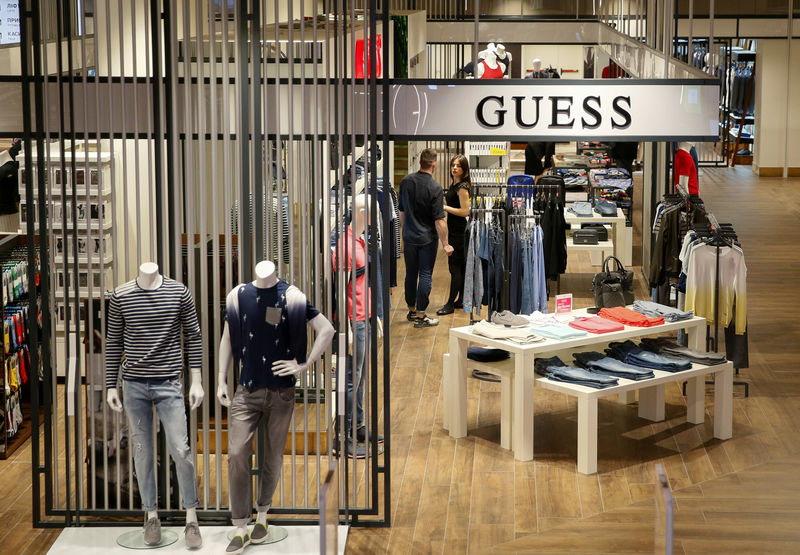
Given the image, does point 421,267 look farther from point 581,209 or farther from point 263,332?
point 263,332

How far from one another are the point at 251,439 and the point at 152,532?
692mm

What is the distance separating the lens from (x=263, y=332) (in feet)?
17.9

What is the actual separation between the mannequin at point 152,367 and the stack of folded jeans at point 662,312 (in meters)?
3.42

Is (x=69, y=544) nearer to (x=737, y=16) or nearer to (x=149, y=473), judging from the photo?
(x=149, y=473)

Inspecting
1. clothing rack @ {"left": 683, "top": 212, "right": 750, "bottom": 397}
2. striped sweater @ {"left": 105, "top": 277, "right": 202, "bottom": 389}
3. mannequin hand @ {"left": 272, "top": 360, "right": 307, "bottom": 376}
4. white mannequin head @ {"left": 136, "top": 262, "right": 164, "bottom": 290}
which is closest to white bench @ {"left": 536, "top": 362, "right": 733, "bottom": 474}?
clothing rack @ {"left": 683, "top": 212, "right": 750, "bottom": 397}

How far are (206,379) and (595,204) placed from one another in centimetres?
775

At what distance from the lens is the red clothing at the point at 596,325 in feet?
24.3

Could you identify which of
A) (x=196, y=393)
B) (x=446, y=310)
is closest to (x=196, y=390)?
(x=196, y=393)

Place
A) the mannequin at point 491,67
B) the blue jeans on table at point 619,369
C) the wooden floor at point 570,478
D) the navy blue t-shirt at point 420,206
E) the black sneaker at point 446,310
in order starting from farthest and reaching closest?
the mannequin at point 491,67
the black sneaker at point 446,310
the navy blue t-shirt at point 420,206
the blue jeans on table at point 619,369
the wooden floor at point 570,478

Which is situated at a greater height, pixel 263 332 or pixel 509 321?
pixel 263 332

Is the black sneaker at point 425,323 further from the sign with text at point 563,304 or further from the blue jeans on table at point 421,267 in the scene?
the sign with text at point 563,304

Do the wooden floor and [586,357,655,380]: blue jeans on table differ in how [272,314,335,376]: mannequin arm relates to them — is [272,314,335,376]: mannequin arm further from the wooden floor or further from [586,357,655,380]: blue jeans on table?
[586,357,655,380]: blue jeans on table

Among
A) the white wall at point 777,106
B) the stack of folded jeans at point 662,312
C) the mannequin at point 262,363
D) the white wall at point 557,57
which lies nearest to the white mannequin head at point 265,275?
the mannequin at point 262,363

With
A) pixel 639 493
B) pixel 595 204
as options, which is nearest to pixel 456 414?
pixel 639 493
